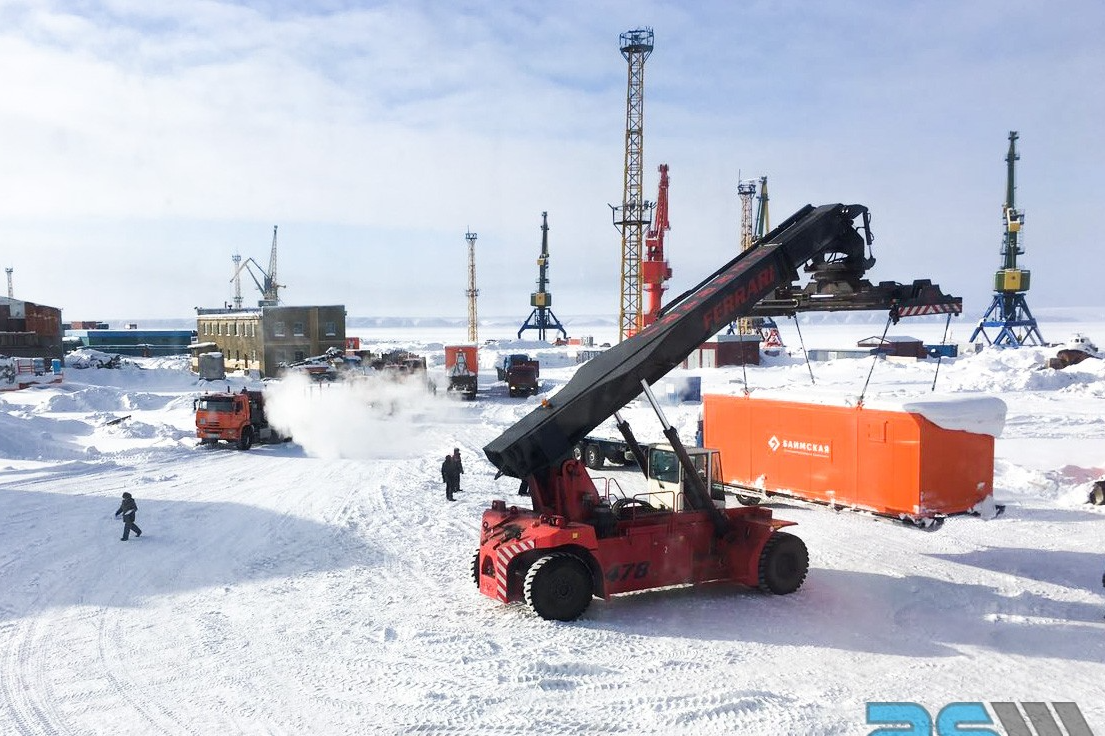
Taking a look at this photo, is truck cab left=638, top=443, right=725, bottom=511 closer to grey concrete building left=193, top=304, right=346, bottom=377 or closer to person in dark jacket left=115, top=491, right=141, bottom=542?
person in dark jacket left=115, top=491, right=141, bottom=542

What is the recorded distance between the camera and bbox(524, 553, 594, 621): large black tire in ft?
34.3

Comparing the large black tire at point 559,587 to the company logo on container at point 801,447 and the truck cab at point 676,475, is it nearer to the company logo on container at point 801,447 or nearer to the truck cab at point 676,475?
the truck cab at point 676,475

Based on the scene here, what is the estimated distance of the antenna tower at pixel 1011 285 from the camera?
7531cm

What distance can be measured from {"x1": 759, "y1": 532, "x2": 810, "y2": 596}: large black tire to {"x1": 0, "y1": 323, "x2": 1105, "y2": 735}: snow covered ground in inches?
10.1

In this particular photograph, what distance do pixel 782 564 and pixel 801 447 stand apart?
15.6ft

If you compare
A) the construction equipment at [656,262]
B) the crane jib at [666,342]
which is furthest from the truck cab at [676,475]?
the construction equipment at [656,262]

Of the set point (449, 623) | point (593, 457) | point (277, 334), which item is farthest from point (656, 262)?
point (449, 623)

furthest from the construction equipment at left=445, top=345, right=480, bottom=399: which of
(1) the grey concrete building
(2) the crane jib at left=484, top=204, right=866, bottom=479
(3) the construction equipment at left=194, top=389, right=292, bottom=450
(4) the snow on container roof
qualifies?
(2) the crane jib at left=484, top=204, right=866, bottom=479

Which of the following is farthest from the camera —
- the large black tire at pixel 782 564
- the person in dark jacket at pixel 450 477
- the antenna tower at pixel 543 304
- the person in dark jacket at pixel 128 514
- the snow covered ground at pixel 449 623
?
the antenna tower at pixel 543 304

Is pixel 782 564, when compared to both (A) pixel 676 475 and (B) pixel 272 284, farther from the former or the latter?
(B) pixel 272 284

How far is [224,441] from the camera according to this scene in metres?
28.2

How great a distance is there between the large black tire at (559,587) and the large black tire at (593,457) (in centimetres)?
1365

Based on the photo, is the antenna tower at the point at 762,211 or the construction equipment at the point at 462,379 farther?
the antenna tower at the point at 762,211

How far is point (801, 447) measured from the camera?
16.0 metres
